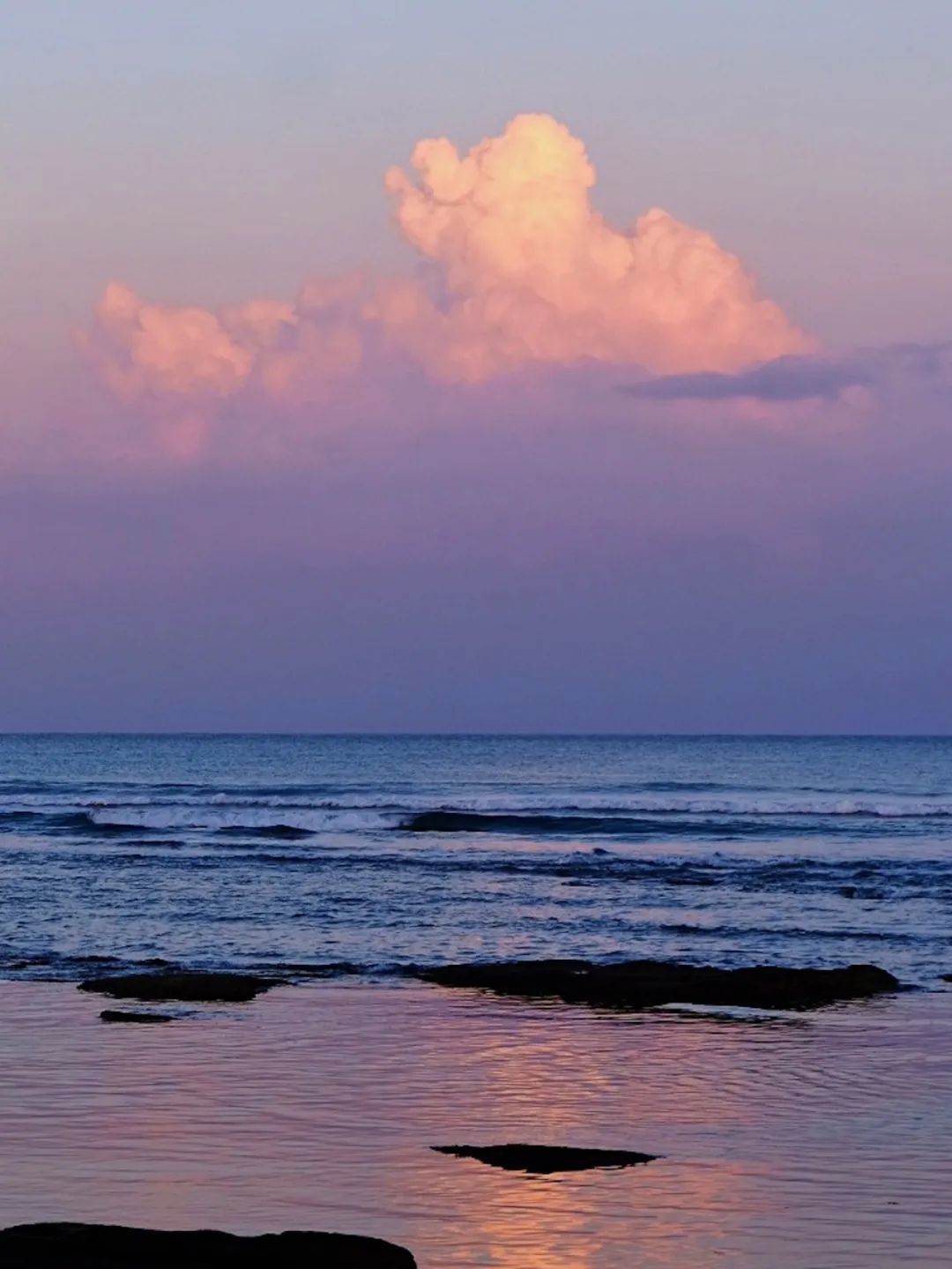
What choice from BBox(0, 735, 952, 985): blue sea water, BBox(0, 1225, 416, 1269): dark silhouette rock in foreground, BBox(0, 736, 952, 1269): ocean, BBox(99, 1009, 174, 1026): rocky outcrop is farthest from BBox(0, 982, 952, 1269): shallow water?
BBox(0, 735, 952, 985): blue sea water

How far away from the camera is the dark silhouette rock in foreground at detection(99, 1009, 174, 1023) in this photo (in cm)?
1875

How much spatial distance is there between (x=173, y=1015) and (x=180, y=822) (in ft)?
Result: 137

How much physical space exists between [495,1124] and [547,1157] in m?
1.49

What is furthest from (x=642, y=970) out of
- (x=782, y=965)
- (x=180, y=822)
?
(x=180, y=822)

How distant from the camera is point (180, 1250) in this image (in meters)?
9.63

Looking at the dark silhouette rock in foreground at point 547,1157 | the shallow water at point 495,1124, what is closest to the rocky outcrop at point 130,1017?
the shallow water at point 495,1124

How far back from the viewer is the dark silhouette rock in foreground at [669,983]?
67.4 ft

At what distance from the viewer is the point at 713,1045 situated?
17797 mm

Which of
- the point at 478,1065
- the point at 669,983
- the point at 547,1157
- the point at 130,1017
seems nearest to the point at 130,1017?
the point at 130,1017

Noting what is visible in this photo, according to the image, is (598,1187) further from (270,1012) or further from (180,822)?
(180,822)

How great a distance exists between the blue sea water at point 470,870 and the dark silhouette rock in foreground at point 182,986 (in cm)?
168

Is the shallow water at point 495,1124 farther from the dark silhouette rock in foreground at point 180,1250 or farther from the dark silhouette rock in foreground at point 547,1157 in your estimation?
the dark silhouette rock in foreground at point 180,1250

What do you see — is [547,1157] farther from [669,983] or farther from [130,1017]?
[669,983]

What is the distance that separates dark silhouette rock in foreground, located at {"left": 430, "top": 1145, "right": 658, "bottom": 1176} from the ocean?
201 mm
